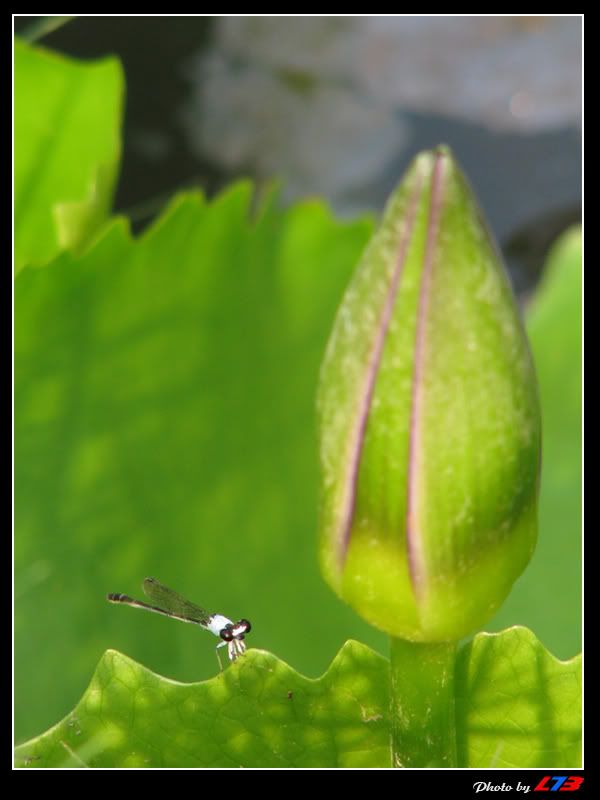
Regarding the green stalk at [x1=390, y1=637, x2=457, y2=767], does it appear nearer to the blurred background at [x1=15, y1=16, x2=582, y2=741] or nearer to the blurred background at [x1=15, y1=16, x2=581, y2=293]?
the blurred background at [x1=15, y1=16, x2=582, y2=741]

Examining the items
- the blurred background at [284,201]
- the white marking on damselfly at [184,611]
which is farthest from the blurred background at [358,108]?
the white marking on damselfly at [184,611]

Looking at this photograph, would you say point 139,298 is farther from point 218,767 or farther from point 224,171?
point 224,171

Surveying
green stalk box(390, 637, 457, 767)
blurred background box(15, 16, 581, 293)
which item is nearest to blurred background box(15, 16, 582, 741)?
blurred background box(15, 16, 581, 293)

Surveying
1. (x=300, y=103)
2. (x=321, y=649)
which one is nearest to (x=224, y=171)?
(x=300, y=103)

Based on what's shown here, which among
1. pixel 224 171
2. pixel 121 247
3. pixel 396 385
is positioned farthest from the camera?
pixel 224 171

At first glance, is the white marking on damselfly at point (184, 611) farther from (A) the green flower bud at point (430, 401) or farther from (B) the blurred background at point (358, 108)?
(B) the blurred background at point (358, 108)
